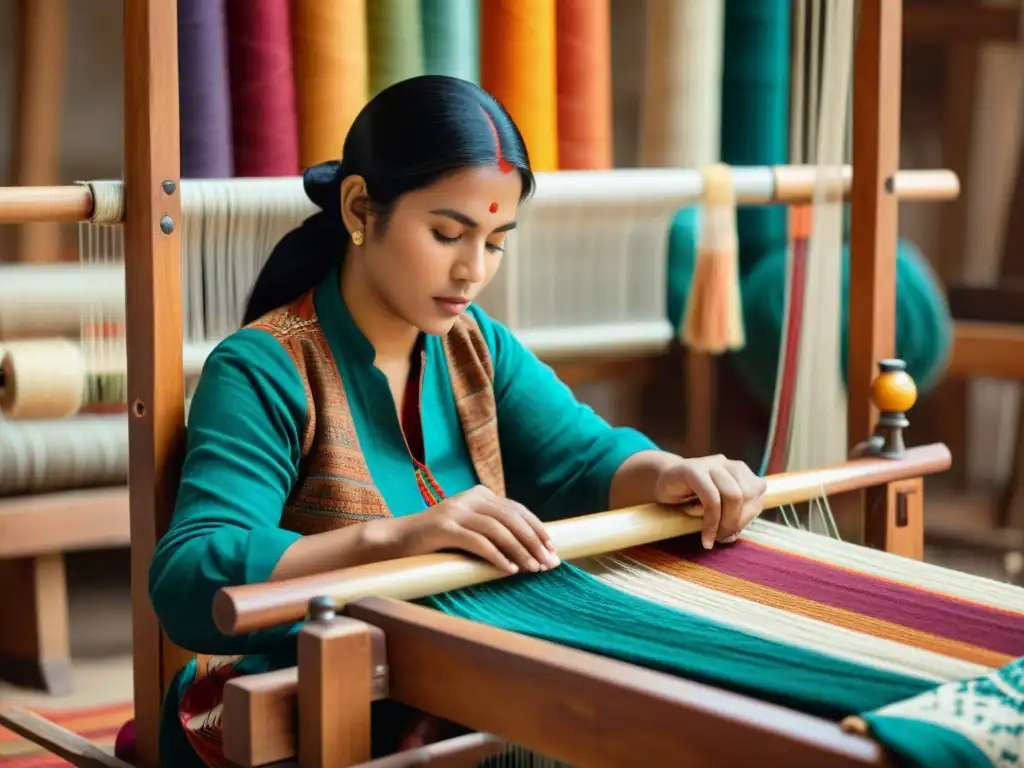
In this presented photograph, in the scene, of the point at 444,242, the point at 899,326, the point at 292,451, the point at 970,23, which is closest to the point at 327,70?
the point at 444,242

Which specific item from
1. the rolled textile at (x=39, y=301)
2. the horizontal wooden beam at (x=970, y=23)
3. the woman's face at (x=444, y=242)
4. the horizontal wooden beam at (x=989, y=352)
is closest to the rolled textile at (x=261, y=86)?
the woman's face at (x=444, y=242)

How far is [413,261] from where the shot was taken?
1365 millimetres

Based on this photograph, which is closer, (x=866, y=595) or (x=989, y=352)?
(x=866, y=595)

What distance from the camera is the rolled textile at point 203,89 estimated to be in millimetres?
1514

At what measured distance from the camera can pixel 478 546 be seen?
1.19 metres

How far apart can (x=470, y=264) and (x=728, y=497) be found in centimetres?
33

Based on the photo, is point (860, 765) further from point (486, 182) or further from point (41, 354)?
point (41, 354)

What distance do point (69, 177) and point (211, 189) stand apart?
3.79ft

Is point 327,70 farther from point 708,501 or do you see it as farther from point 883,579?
point 883,579

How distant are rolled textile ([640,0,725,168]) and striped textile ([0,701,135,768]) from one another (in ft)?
3.59

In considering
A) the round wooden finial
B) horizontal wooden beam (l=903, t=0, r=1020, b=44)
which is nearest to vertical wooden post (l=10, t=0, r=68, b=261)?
the round wooden finial

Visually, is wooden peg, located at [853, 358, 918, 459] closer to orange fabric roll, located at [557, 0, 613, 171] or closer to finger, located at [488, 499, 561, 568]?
orange fabric roll, located at [557, 0, 613, 171]

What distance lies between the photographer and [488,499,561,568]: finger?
122cm

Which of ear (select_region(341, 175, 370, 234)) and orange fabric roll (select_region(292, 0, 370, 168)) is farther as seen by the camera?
orange fabric roll (select_region(292, 0, 370, 168))
